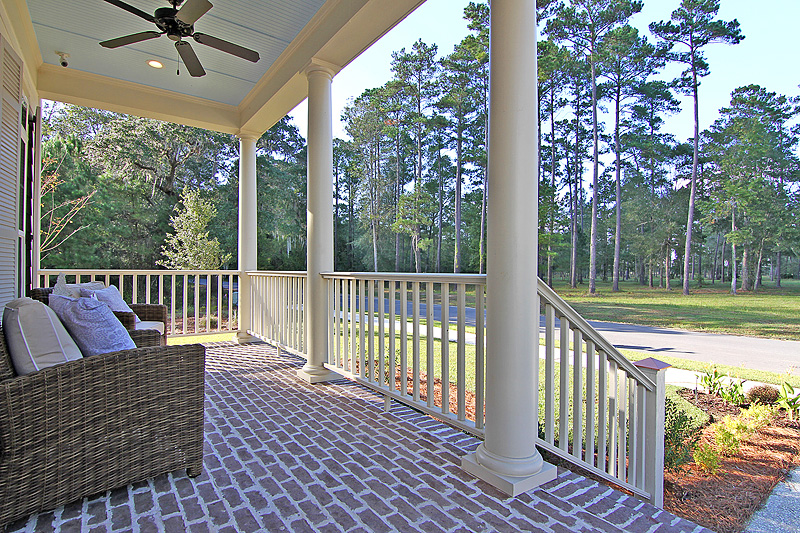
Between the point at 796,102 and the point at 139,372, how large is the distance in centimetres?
904

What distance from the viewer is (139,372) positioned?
5.84 feet

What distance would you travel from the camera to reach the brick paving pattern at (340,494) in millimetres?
1542

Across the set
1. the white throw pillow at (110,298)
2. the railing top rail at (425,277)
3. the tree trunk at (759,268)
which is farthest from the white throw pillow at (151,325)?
the tree trunk at (759,268)

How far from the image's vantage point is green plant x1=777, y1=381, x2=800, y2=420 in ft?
11.3

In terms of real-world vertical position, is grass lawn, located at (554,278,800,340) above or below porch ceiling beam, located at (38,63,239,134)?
below

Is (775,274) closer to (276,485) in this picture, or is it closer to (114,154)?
(276,485)

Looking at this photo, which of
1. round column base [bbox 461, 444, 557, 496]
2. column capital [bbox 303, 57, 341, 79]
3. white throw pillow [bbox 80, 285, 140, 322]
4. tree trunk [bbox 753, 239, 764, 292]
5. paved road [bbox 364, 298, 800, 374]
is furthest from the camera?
tree trunk [bbox 753, 239, 764, 292]

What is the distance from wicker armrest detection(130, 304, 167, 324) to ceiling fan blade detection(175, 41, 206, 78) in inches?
88.8

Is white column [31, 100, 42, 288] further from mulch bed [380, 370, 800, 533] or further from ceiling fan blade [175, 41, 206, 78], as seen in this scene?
mulch bed [380, 370, 800, 533]

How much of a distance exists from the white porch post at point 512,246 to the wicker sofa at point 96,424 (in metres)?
1.46

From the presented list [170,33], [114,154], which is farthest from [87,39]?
[114,154]

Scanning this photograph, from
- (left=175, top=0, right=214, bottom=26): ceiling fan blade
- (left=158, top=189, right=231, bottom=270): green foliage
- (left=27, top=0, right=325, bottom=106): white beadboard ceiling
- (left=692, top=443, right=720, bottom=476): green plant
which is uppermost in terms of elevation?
(left=27, top=0, right=325, bottom=106): white beadboard ceiling

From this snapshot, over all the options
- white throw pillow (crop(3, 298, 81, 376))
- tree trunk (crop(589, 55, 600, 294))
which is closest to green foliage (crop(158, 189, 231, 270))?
white throw pillow (crop(3, 298, 81, 376))

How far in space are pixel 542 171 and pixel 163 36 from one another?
10140 mm
